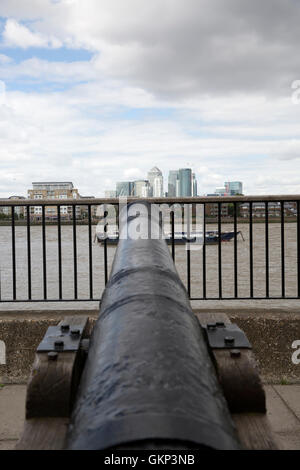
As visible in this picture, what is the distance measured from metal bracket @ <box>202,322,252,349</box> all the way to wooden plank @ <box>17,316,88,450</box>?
1.71 feet

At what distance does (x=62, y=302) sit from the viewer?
15.8 ft

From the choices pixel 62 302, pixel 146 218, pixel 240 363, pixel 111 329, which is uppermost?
pixel 146 218

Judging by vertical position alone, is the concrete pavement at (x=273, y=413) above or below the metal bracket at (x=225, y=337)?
below

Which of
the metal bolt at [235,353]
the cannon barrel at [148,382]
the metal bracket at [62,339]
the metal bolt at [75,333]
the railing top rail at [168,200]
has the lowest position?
the metal bolt at [235,353]

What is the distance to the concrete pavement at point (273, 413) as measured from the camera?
9.30 feet

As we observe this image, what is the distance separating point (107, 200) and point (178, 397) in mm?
3683

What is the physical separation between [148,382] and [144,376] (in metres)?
0.02

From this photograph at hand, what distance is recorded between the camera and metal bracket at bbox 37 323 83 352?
171 centimetres

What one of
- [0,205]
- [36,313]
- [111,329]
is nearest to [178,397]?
[111,329]

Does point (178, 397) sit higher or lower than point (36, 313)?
higher

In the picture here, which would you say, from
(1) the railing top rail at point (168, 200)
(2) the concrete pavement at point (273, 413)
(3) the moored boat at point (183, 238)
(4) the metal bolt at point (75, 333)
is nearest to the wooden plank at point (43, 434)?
(4) the metal bolt at point (75, 333)

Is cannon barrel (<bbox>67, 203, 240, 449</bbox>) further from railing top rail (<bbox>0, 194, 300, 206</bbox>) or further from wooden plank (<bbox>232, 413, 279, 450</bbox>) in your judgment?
railing top rail (<bbox>0, 194, 300, 206</bbox>)

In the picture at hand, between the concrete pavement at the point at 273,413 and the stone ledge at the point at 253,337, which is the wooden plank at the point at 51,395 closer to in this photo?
the concrete pavement at the point at 273,413
